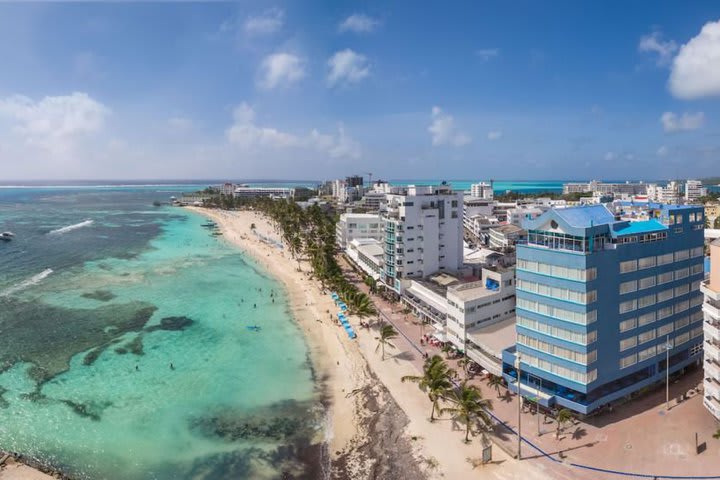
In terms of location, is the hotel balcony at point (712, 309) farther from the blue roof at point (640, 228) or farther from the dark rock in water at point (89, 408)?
the dark rock in water at point (89, 408)

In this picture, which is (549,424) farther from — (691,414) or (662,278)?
(662,278)

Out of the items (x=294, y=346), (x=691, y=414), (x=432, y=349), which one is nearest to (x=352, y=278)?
(x=294, y=346)

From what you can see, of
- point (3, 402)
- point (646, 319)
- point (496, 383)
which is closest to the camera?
point (646, 319)

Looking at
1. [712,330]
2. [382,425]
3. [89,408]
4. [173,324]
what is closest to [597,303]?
[712,330]

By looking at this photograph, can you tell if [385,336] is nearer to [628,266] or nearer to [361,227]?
[628,266]

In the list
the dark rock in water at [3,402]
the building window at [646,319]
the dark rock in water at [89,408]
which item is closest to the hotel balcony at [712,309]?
the building window at [646,319]

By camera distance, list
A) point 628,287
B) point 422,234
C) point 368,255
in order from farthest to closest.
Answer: point 368,255 < point 422,234 < point 628,287
